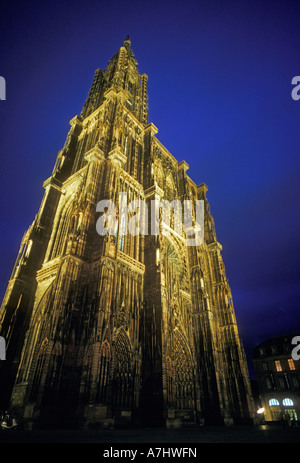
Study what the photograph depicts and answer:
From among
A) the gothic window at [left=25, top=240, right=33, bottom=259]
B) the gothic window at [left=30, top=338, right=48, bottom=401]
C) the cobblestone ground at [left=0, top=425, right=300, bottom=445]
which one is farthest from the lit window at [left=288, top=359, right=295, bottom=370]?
the gothic window at [left=25, top=240, right=33, bottom=259]

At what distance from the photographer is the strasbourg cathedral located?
12.2 meters

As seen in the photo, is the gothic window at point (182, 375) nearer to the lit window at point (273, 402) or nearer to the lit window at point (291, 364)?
the lit window at point (273, 402)

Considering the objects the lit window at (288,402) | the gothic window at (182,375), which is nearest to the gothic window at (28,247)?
the gothic window at (182,375)

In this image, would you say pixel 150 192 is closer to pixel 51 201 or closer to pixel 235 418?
pixel 51 201

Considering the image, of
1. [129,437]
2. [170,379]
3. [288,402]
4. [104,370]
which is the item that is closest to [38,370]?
[104,370]

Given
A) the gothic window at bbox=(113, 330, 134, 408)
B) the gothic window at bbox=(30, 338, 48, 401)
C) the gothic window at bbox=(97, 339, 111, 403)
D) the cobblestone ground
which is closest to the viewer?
the cobblestone ground

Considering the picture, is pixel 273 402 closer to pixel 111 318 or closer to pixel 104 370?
pixel 111 318

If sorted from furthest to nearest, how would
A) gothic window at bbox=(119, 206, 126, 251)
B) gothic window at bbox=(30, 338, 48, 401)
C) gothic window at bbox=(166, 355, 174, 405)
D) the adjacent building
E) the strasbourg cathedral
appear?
the adjacent building < gothic window at bbox=(119, 206, 126, 251) < gothic window at bbox=(166, 355, 174, 405) < the strasbourg cathedral < gothic window at bbox=(30, 338, 48, 401)

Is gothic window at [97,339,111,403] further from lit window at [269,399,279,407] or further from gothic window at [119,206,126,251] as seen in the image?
lit window at [269,399,279,407]

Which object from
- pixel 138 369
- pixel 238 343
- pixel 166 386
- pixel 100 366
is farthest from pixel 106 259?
pixel 238 343

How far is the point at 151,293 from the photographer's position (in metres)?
18.3

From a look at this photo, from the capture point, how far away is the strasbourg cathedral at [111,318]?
1224cm

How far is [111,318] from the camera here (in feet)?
48.3
